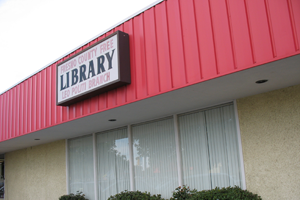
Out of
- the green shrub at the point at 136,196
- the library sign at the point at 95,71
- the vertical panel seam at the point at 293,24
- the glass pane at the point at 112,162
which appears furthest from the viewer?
the glass pane at the point at 112,162

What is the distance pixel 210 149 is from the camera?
7.05 meters

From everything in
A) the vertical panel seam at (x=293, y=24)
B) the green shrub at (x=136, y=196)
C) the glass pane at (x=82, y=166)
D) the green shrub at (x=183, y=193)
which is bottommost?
the green shrub at (x=136, y=196)

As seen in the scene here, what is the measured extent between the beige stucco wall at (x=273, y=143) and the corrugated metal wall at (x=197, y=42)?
1.88m

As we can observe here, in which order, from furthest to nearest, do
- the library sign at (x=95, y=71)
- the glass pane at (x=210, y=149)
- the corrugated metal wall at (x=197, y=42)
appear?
the glass pane at (x=210, y=149), the library sign at (x=95, y=71), the corrugated metal wall at (x=197, y=42)

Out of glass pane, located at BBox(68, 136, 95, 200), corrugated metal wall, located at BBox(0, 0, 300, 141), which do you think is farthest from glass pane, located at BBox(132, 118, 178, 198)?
glass pane, located at BBox(68, 136, 95, 200)

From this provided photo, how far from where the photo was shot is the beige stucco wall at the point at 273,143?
5.66 meters

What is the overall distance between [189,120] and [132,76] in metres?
2.10

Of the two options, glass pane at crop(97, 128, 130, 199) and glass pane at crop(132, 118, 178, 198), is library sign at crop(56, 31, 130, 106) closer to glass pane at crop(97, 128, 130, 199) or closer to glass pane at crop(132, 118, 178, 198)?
glass pane at crop(132, 118, 178, 198)

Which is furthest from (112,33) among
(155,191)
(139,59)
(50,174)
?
(50,174)

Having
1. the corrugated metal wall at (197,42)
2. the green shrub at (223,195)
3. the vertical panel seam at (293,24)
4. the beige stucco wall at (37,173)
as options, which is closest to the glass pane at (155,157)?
the green shrub at (223,195)

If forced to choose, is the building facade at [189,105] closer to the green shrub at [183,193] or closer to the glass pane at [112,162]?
the glass pane at [112,162]

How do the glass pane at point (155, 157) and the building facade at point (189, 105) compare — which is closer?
the building facade at point (189, 105)

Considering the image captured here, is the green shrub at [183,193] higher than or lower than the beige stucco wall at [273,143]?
lower

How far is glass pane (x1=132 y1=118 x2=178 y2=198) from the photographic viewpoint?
7781mm
